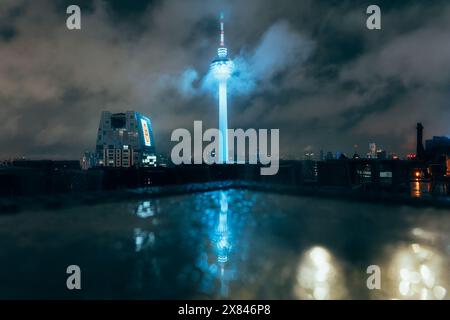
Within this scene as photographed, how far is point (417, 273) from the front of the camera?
4203 millimetres

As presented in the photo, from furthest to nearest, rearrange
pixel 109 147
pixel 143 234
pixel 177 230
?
pixel 109 147
pixel 177 230
pixel 143 234

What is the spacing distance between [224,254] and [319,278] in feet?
6.10

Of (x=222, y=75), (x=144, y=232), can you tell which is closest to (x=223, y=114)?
(x=222, y=75)

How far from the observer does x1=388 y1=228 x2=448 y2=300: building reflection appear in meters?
3.62

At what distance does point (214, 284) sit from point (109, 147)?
142 metres

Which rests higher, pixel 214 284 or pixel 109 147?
pixel 109 147

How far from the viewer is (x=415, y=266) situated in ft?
14.7

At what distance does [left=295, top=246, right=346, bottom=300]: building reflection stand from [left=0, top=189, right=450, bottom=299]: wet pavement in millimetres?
17

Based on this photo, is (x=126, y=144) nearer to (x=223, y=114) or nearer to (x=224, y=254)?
(x=223, y=114)

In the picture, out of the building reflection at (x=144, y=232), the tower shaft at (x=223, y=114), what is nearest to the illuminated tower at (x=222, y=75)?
the tower shaft at (x=223, y=114)

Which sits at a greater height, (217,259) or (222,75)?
(222,75)
